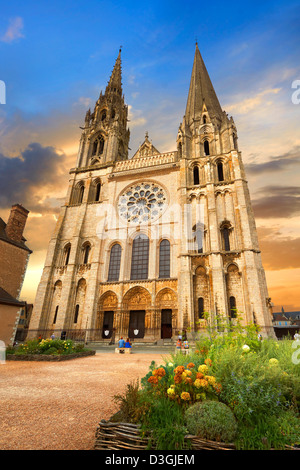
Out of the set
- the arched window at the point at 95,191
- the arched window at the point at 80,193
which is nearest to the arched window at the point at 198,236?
the arched window at the point at 95,191

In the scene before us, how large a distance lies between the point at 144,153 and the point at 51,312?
75.6 feet

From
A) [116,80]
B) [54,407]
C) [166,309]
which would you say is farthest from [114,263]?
[116,80]

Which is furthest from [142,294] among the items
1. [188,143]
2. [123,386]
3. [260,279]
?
[188,143]

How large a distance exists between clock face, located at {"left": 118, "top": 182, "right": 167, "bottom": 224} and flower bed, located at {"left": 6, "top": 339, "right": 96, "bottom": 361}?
16.5 m

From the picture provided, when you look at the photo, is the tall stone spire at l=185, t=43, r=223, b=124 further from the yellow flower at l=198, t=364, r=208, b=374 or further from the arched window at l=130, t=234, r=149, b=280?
the yellow flower at l=198, t=364, r=208, b=374

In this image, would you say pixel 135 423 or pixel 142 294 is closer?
pixel 135 423

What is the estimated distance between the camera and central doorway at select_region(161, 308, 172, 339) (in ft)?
69.6

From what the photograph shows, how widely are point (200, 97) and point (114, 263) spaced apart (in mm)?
26490

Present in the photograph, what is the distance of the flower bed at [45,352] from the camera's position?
10281 millimetres

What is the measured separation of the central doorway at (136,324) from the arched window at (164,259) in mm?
4261

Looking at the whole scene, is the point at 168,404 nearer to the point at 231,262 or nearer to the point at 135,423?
the point at 135,423

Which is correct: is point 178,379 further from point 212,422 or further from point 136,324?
point 136,324

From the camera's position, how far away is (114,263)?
2492 centimetres

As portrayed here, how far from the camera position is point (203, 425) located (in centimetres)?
267
